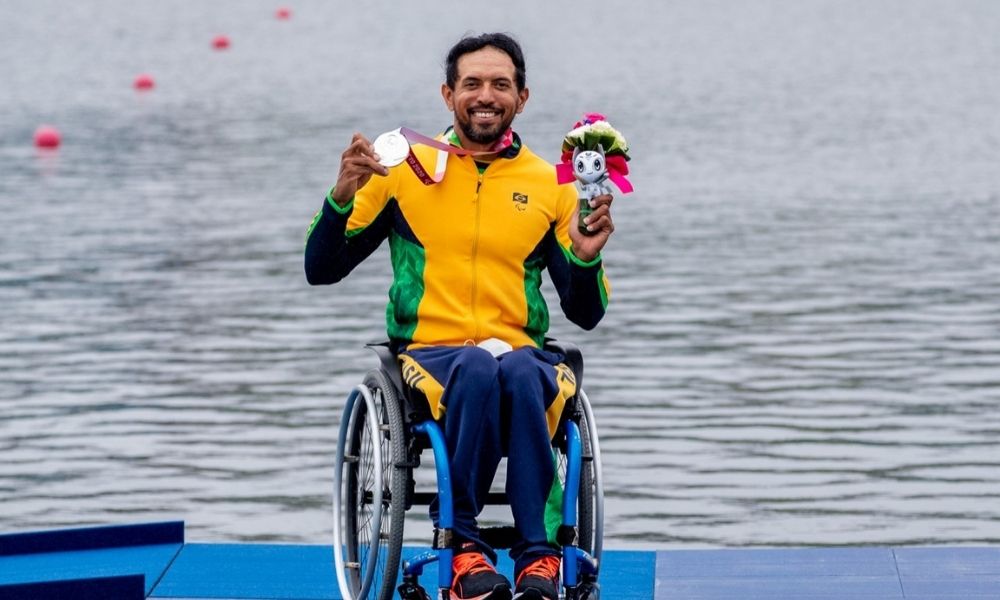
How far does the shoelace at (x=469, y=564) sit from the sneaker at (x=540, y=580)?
3.0 inches

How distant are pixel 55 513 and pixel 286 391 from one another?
2036mm

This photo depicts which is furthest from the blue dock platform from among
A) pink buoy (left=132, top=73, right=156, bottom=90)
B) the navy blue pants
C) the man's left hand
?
pink buoy (left=132, top=73, right=156, bottom=90)

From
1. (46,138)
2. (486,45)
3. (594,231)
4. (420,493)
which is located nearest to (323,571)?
(420,493)

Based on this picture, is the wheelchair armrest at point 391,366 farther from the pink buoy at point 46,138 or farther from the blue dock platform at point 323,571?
the pink buoy at point 46,138

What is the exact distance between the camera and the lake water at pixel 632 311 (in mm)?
7062

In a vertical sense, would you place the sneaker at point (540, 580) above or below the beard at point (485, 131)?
below

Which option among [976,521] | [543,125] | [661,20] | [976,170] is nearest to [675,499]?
[976,521]

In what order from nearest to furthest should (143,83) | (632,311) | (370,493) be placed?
(370,493)
(632,311)
(143,83)

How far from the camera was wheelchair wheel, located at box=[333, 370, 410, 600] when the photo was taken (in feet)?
15.4

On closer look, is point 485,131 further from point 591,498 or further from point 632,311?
point 632,311

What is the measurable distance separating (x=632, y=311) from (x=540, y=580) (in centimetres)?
607

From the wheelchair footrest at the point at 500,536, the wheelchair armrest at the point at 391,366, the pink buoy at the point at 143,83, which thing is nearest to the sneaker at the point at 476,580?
the wheelchair footrest at the point at 500,536

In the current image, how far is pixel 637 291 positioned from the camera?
11.2 meters

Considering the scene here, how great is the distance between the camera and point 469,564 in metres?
4.66
